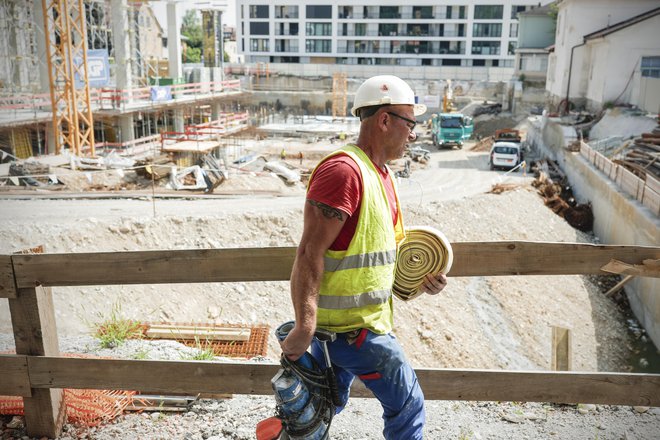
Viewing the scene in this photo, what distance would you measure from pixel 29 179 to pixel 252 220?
9.41m

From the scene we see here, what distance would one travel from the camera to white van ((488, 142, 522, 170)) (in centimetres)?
3064

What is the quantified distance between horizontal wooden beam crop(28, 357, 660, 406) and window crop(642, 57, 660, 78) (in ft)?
108

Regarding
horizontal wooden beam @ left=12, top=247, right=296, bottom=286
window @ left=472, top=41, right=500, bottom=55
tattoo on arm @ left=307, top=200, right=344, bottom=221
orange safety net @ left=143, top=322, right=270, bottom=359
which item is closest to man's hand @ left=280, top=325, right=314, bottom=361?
tattoo on arm @ left=307, top=200, right=344, bottom=221

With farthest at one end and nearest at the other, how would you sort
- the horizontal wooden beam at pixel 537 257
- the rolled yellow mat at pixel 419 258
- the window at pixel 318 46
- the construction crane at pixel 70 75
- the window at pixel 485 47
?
the window at pixel 318 46 < the window at pixel 485 47 < the construction crane at pixel 70 75 < the horizontal wooden beam at pixel 537 257 < the rolled yellow mat at pixel 419 258

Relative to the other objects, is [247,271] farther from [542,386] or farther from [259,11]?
[259,11]

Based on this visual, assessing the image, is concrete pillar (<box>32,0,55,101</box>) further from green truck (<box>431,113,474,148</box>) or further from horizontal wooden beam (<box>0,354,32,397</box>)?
horizontal wooden beam (<box>0,354,32,397</box>)

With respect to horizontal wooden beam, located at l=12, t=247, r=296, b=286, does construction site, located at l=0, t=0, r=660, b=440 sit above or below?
below

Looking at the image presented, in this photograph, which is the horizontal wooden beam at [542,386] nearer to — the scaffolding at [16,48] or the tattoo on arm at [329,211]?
the tattoo on arm at [329,211]

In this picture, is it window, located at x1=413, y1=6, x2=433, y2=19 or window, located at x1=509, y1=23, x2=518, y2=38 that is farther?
window, located at x1=413, y1=6, x2=433, y2=19

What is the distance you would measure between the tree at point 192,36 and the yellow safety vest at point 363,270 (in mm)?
88747

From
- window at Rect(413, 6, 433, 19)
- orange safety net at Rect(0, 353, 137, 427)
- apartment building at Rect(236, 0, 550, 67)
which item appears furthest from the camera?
window at Rect(413, 6, 433, 19)

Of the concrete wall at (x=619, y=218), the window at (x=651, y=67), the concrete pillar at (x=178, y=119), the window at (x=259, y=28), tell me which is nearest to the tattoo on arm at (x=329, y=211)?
the concrete wall at (x=619, y=218)

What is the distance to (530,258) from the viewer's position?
3.36m

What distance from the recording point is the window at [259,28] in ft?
258
